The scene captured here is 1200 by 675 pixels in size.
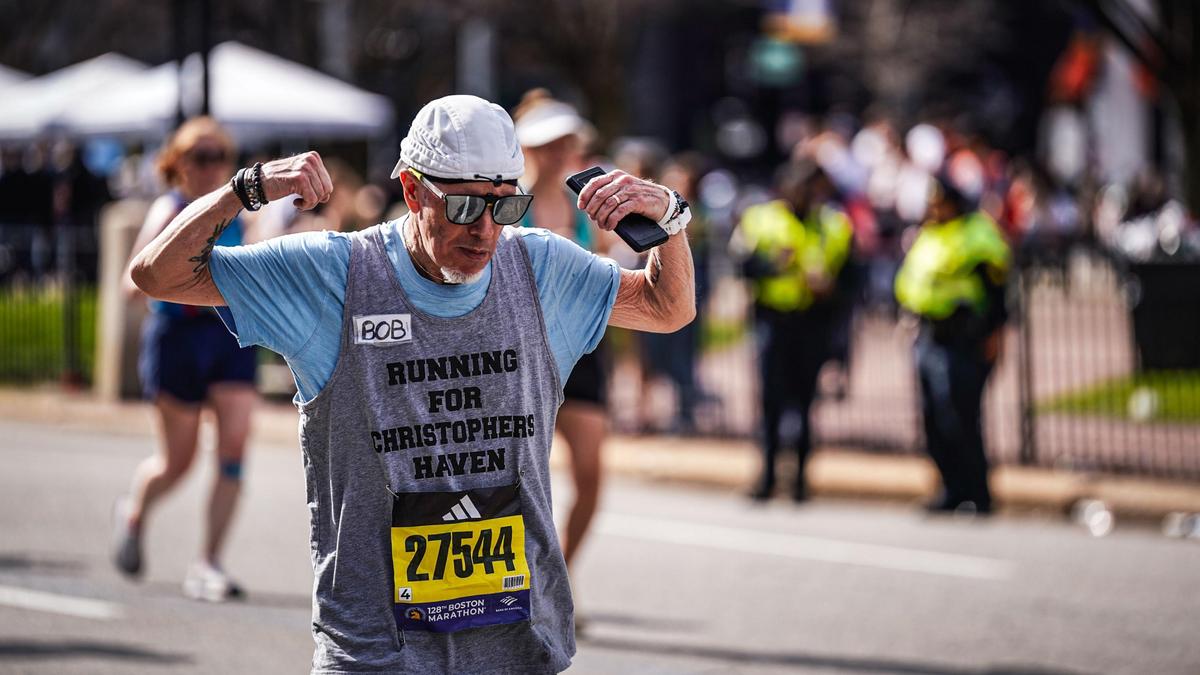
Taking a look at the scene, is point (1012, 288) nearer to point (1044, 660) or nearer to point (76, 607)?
point (1044, 660)

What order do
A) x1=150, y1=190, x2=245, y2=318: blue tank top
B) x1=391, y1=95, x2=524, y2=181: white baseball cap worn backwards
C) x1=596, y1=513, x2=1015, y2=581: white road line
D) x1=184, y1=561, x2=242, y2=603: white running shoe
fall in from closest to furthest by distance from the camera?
x1=391, y1=95, x2=524, y2=181: white baseball cap worn backwards → x1=150, y1=190, x2=245, y2=318: blue tank top → x1=184, y1=561, x2=242, y2=603: white running shoe → x1=596, y1=513, x2=1015, y2=581: white road line

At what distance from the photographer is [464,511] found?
3641 millimetres

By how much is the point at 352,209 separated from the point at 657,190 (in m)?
10.2

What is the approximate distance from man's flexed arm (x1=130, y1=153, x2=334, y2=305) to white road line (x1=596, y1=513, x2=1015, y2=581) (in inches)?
227

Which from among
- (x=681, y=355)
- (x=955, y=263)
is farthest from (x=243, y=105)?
(x=955, y=263)

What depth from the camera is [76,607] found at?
25.6ft

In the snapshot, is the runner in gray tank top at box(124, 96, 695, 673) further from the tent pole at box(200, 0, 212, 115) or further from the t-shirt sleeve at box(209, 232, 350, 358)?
the tent pole at box(200, 0, 212, 115)

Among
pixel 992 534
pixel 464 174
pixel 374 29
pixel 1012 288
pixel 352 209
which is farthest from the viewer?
pixel 374 29

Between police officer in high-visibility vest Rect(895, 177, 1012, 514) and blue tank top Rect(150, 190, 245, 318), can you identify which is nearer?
blue tank top Rect(150, 190, 245, 318)

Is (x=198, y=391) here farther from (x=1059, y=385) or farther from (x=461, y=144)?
(x=1059, y=385)

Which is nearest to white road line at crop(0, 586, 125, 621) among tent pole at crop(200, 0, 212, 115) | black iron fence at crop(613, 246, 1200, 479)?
tent pole at crop(200, 0, 212, 115)

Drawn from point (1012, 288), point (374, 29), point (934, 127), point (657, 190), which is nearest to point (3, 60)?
point (374, 29)

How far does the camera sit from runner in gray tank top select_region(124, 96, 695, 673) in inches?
140

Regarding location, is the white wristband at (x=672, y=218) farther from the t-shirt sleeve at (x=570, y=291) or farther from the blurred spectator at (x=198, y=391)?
the blurred spectator at (x=198, y=391)
